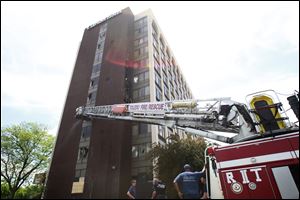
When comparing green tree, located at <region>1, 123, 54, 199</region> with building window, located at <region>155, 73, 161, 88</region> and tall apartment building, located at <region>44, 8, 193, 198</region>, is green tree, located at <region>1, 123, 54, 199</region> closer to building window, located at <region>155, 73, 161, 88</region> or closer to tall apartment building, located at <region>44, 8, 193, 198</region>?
tall apartment building, located at <region>44, 8, 193, 198</region>

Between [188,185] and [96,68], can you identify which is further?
[96,68]

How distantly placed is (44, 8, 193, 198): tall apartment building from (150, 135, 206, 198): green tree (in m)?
2.16

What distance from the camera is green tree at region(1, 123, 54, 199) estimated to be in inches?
1151

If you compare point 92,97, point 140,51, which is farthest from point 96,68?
point 140,51

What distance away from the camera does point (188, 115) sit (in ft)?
33.0

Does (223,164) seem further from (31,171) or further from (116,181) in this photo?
(31,171)

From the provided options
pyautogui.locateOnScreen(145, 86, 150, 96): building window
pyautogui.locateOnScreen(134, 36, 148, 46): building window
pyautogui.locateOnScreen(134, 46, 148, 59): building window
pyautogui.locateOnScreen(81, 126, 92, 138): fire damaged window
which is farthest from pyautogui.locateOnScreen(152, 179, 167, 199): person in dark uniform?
pyautogui.locateOnScreen(134, 36, 148, 46): building window

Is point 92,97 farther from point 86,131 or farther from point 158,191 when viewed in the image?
point 158,191

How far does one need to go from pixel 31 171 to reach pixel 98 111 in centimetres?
1992

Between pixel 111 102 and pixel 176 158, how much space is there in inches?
440

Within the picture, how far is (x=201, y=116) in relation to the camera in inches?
376

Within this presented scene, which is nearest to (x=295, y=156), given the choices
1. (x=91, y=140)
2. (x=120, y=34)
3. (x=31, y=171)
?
(x=91, y=140)

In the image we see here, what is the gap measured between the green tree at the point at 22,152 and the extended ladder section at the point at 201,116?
24.1 metres

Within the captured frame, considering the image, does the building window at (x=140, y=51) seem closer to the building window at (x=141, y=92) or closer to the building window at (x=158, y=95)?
the building window at (x=158, y=95)
